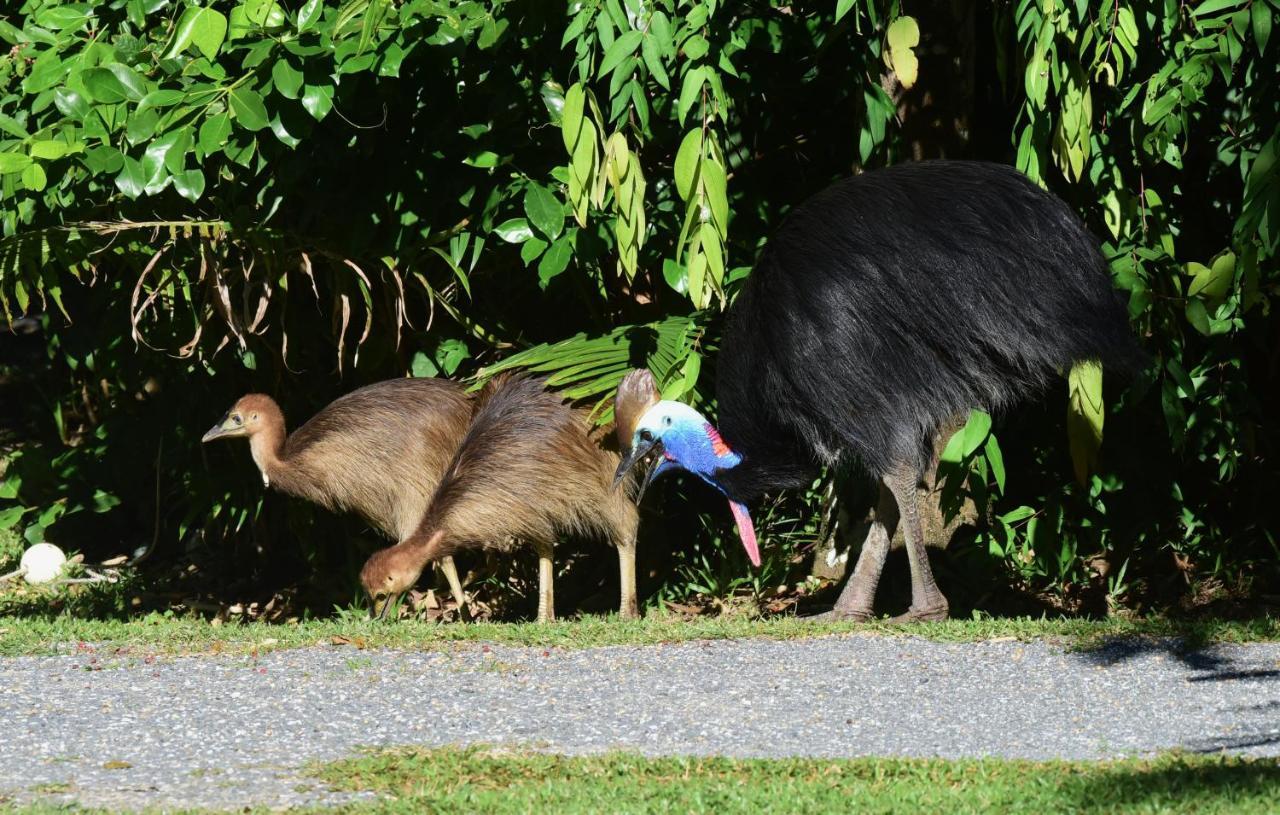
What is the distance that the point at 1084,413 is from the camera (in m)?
6.02

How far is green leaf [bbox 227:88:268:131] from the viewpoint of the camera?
19.5 ft

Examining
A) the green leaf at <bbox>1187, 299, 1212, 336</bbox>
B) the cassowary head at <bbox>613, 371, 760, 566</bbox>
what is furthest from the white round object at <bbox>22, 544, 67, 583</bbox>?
the green leaf at <bbox>1187, 299, 1212, 336</bbox>

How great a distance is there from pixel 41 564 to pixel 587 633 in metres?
4.36

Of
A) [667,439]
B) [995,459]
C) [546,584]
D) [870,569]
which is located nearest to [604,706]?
[667,439]

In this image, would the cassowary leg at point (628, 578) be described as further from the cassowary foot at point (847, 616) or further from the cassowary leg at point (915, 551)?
the cassowary leg at point (915, 551)

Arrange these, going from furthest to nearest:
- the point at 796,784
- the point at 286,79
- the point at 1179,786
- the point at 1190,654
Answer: the point at 286,79 < the point at 1190,654 < the point at 796,784 < the point at 1179,786

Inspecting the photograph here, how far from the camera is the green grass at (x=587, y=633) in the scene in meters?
5.54

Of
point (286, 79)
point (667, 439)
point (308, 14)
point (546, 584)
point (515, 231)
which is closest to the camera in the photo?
point (286, 79)

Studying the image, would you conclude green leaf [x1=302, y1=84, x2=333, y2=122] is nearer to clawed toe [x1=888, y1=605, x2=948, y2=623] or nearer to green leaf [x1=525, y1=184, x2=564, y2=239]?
green leaf [x1=525, y1=184, x2=564, y2=239]

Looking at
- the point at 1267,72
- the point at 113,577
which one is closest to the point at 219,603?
the point at 113,577

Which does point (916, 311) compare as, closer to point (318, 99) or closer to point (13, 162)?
point (318, 99)

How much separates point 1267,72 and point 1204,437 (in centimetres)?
166

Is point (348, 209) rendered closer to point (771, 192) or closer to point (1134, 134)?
point (771, 192)

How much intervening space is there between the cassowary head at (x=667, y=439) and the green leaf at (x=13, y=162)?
7.94 feet
